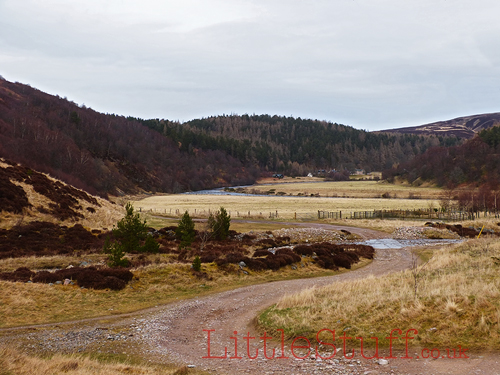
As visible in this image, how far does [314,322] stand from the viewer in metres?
12.9

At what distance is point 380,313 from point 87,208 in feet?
130

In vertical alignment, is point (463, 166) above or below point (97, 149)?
below

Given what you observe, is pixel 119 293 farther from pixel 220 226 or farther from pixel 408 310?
pixel 220 226

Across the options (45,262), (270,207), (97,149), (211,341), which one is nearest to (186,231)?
(45,262)

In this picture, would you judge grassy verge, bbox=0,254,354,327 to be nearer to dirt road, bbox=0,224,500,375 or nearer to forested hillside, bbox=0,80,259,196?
dirt road, bbox=0,224,500,375

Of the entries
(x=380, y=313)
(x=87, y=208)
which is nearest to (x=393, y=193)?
(x=87, y=208)

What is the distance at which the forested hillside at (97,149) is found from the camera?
84.5 metres

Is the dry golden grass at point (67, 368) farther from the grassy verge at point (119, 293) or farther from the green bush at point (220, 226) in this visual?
the green bush at point (220, 226)

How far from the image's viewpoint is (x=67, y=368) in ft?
31.2

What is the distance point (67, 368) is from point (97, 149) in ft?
461

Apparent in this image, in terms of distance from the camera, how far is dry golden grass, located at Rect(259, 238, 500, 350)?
35.1ft

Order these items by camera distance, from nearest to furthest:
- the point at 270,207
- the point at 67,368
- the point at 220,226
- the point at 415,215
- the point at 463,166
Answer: the point at 67,368 < the point at 220,226 < the point at 415,215 < the point at 270,207 < the point at 463,166

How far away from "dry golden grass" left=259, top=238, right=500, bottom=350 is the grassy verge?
22.5 feet

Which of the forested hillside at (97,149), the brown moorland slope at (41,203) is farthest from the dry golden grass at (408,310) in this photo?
the forested hillside at (97,149)
